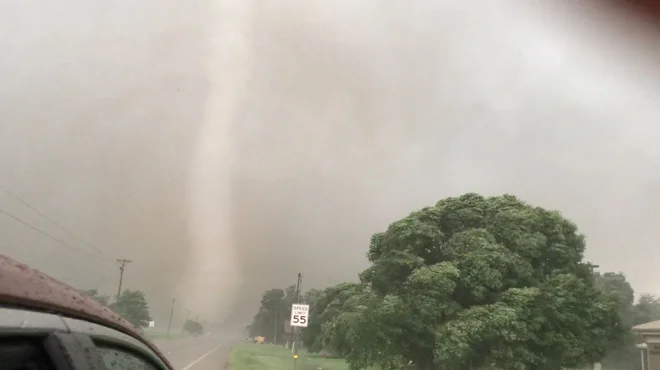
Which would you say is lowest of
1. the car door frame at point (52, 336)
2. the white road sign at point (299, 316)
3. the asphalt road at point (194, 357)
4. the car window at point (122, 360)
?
the asphalt road at point (194, 357)

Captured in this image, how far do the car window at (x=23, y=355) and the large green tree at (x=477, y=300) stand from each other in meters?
17.8

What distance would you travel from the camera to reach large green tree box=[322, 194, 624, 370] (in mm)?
18484

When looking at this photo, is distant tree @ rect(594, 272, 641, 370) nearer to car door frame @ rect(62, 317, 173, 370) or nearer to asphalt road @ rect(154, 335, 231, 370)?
asphalt road @ rect(154, 335, 231, 370)

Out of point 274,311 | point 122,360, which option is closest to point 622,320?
point 122,360

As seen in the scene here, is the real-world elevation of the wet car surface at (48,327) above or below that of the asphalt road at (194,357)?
above

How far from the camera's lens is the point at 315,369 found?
2486cm

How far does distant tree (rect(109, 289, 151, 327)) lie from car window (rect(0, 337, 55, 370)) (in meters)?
32.6

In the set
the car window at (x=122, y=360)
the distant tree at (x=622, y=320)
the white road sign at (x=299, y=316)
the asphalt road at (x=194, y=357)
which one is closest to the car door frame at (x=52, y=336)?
the car window at (x=122, y=360)

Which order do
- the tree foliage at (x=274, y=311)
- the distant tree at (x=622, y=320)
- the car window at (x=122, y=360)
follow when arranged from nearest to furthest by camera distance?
the car window at (x=122, y=360) < the distant tree at (x=622, y=320) < the tree foliage at (x=274, y=311)

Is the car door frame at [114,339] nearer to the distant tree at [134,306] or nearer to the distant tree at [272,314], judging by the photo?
the distant tree at [134,306]

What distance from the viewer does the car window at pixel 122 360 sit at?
60.0 inches

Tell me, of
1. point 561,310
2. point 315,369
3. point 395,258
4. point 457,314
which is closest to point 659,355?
point 561,310

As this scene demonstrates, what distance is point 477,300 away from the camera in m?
19.6

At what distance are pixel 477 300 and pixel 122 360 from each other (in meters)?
19.1
